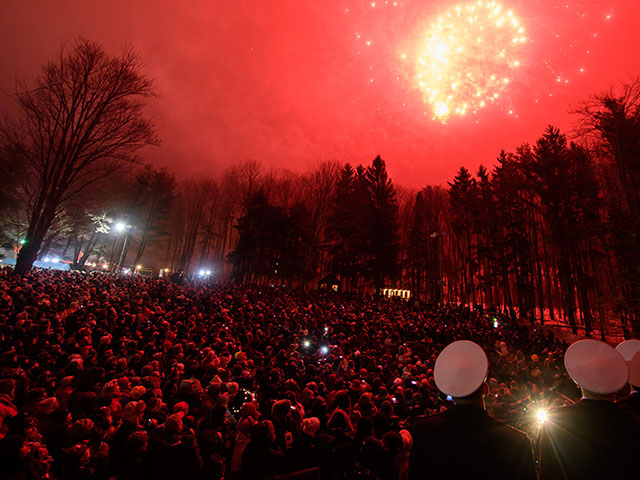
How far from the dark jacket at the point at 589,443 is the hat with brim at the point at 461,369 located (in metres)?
0.87

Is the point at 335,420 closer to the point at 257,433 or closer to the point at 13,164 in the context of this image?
the point at 257,433

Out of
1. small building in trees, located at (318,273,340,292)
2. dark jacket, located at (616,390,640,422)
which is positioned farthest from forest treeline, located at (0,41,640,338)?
dark jacket, located at (616,390,640,422)

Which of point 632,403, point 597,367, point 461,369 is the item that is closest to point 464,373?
point 461,369

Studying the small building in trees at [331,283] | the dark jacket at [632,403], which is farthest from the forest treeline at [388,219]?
the dark jacket at [632,403]

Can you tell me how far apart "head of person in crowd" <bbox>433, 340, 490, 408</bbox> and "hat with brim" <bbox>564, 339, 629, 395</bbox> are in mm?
791

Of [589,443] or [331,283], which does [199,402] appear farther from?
[331,283]

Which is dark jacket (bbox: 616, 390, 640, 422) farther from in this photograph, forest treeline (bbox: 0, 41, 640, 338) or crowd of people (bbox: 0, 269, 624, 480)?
forest treeline (bbox: 0, 41, 640, 338)

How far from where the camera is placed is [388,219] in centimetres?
3872

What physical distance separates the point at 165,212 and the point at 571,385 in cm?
5011

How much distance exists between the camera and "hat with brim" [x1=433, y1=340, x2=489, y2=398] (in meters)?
2.02

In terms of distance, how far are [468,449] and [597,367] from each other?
156 cm

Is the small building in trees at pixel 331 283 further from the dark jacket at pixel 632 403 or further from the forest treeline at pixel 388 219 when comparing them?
the dark jacket at pixel 632 403

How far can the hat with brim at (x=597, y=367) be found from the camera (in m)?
2.31

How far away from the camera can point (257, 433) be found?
3588 millimetres
